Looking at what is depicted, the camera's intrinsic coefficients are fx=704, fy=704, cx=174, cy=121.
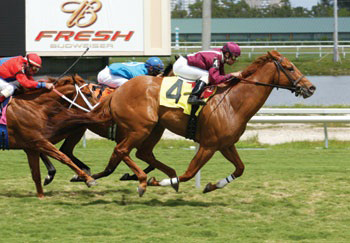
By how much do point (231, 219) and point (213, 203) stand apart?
2.74 ft

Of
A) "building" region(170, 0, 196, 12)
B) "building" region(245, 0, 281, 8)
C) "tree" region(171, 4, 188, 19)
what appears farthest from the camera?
"tree" region(171, 4, 188, 19)

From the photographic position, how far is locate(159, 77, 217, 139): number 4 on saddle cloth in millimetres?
7234

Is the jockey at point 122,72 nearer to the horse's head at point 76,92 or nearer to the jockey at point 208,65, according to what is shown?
the horse's head at point 76,92

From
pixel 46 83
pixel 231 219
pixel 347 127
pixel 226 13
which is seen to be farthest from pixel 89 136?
pixel 226 13

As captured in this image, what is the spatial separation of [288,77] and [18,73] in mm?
2812

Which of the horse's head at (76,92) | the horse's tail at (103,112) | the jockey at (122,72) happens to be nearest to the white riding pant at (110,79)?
the jockey at (122,72)

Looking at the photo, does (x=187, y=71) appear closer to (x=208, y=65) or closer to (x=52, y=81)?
(x=208, y=65)

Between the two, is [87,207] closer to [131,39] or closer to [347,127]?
[347,127]

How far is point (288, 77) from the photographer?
7.25 m

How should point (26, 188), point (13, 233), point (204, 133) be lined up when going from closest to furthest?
1. point (13, 233)
2. point (204, 133)
3. point (26, 188)

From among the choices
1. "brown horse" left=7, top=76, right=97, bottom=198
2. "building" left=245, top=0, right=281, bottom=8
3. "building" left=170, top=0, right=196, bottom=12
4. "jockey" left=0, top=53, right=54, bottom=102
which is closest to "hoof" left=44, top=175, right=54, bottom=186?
"brown horse" left=7, top=76, right=97, bottom=198

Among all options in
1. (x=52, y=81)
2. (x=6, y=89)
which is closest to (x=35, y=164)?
(x=6, y=89)

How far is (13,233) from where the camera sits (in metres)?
6.02

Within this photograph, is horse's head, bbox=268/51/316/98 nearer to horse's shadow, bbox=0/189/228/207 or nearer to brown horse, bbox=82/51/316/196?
brown horse, bbox=82/51/316/196
